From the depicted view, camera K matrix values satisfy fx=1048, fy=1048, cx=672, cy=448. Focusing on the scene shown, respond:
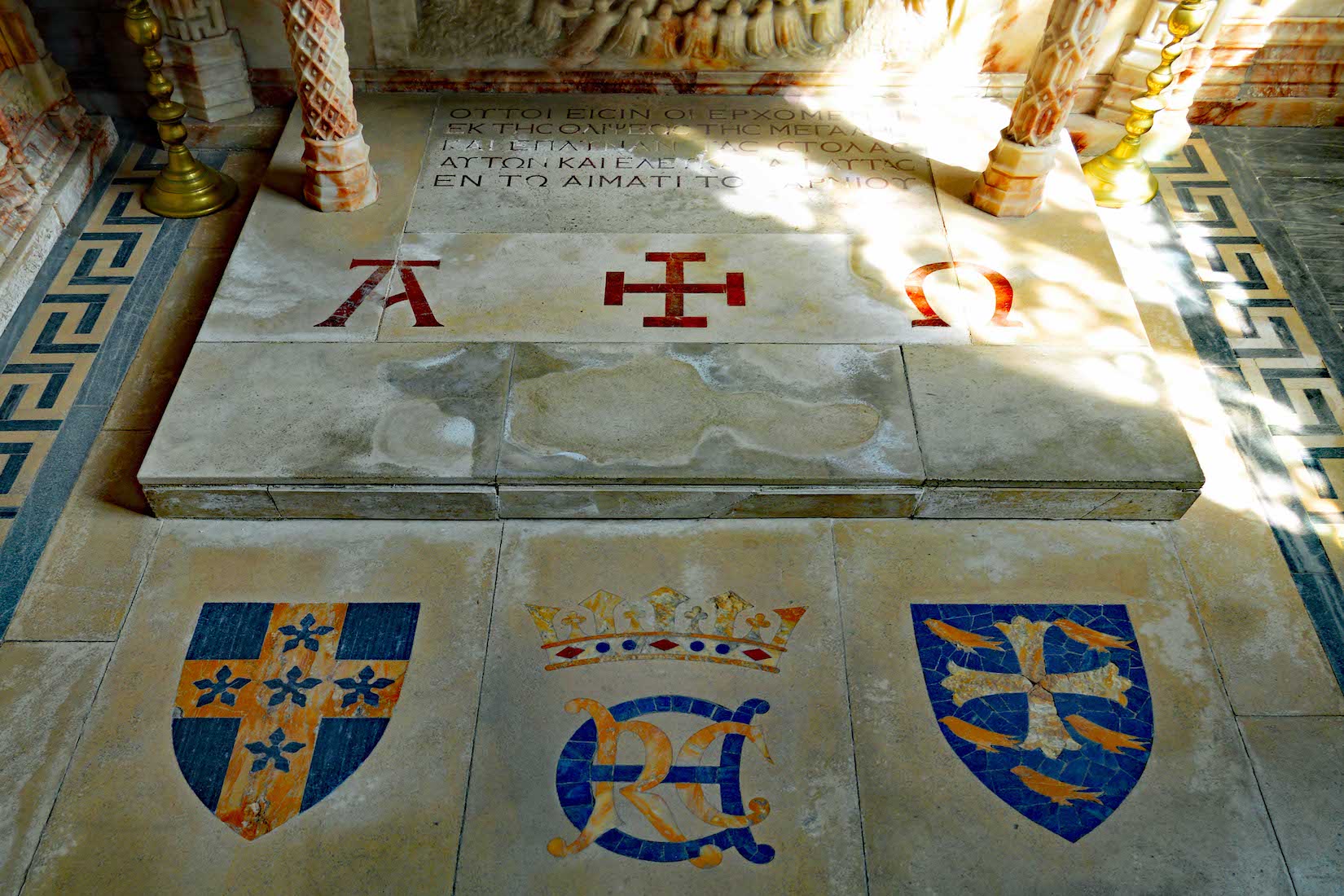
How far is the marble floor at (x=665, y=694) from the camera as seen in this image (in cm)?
303

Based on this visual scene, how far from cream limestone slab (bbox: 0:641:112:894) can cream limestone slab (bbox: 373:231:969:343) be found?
163 cm

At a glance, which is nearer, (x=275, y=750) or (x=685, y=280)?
(x=275, y=750)

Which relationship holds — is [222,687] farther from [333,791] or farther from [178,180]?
[178,180]

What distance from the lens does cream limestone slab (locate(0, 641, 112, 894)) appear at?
304cm

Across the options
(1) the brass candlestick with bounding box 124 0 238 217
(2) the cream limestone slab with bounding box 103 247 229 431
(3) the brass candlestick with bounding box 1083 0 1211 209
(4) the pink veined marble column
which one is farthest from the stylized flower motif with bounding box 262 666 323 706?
(3) the brass candlestick with bounding box 1083 0 1211 209

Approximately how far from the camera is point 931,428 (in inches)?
154

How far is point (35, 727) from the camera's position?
10.7 ft

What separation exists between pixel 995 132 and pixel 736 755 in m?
3.69

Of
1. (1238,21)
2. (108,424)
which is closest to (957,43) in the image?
(1238,21)

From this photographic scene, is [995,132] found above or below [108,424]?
above

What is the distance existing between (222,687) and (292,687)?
0.75ft

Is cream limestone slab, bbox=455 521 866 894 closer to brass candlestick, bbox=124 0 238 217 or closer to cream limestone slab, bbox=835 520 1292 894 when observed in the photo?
cream limestone slab, bbox=835 520 1292 894

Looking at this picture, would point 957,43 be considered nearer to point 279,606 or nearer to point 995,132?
point 995,132

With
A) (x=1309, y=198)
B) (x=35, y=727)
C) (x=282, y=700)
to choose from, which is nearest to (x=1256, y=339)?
(x=1309, y=198)
